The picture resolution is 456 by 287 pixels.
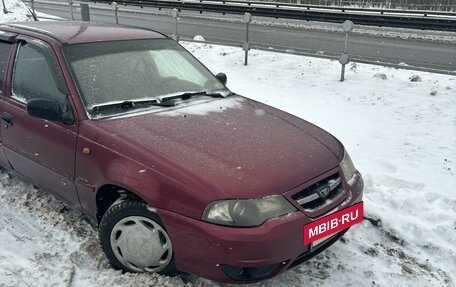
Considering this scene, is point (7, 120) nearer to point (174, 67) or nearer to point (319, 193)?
point (174, 67)

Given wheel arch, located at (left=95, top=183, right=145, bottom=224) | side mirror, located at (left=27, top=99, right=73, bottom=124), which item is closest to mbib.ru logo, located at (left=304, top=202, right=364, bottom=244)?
wheel arch, located at (left=95, top=183, right=145, bottom=224)

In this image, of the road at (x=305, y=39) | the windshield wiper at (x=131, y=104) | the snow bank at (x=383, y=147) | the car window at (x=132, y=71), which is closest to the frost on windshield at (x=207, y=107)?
the windshield wiper at (x=131, y=104)

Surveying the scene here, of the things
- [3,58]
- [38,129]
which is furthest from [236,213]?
[3,58]

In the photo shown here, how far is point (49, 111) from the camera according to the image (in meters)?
3.28

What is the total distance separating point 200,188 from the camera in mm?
2660

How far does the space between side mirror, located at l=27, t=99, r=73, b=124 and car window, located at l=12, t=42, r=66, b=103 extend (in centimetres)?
15

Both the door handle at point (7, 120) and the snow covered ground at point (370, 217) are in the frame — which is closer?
the snow covered ground at point (370, 217)

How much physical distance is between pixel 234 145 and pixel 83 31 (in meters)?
1.93

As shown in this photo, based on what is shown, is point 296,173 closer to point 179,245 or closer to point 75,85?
point 179,245

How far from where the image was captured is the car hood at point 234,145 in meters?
2.75

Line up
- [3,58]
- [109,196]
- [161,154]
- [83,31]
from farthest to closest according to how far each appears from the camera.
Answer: [3,58], [83,31], [109,196], [161,154]

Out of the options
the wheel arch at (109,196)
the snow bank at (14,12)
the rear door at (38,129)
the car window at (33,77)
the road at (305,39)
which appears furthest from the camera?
the snow bank at (14,12)

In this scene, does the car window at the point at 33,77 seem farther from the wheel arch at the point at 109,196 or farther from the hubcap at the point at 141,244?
the hubcap at the point at 141,244

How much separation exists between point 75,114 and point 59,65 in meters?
0.50
